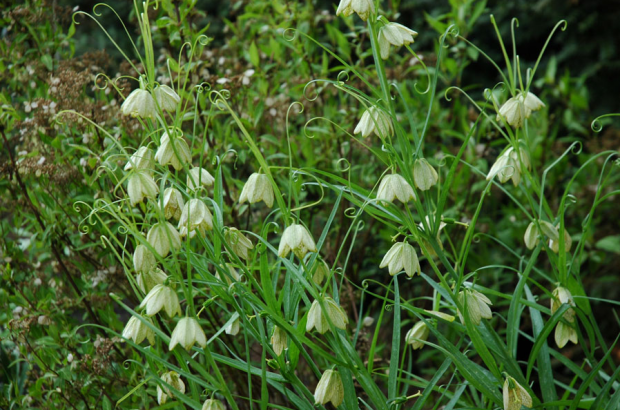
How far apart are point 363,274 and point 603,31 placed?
218 cm

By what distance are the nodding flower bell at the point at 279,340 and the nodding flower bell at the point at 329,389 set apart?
0.09 m

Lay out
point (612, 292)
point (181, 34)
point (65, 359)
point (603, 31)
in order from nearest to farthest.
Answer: point (65, 359) → point (181, 34) → point (612, 292) → point (603, 31)

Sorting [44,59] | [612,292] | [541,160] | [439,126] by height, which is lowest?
[612,292]

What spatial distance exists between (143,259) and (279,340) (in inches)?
10.5

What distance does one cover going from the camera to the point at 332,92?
2283 mm

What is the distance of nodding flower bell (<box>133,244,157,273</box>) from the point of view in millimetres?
1043

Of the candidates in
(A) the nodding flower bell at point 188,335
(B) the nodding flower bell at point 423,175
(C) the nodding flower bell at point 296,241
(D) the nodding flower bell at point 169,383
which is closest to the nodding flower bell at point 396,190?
(B) the nodding flower bell at point 423,175

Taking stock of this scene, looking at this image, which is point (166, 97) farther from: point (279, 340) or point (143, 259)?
point (279, 340)

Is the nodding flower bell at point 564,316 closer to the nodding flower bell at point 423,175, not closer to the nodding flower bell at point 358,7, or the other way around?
the nodding flower bell at point 423,175

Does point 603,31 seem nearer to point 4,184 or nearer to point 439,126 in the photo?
point 439,126

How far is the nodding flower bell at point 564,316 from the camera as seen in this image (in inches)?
48.6

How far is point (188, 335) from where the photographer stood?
0.98 m

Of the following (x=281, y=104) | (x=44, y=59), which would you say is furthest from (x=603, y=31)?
(x=44, y=59)

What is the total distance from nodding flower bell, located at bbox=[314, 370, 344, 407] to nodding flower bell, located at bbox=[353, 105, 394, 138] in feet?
1.32
